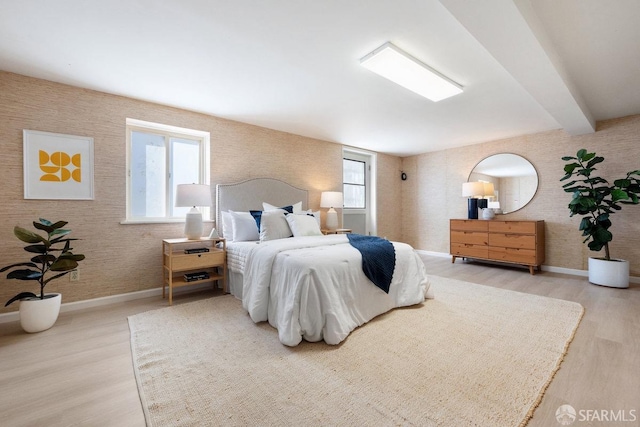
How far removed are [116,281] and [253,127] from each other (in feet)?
8.67

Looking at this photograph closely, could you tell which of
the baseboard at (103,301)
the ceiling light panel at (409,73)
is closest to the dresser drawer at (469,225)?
the ceiling light panel at (409,73)

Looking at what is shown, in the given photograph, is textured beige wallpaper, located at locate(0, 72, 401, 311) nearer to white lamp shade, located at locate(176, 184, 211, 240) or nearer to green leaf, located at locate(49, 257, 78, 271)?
white lamp shade, located at locate(176, 184, 211, 240)

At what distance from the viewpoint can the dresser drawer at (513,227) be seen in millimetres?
4130

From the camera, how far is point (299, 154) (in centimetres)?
460

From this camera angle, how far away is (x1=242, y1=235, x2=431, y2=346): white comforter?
1.98 meters

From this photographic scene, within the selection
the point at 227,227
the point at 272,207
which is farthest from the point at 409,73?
the point at 227,227

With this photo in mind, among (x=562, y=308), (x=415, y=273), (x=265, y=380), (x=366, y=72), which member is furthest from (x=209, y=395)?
(x=562, y=308)

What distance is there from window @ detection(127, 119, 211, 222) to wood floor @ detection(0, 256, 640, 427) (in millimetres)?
1176

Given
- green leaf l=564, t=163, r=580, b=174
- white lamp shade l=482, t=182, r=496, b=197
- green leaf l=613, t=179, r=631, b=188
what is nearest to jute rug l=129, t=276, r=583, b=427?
green leaf l=613, t=179, r=631, b=188

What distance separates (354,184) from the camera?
228 inches

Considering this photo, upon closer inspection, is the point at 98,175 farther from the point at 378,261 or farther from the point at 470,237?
the point at 470,237

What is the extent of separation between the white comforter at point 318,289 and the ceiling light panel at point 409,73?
1641mm

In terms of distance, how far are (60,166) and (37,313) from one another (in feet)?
4.63

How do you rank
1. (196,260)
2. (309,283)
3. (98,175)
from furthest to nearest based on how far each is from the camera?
(196,260), (98,175), (309,283)
